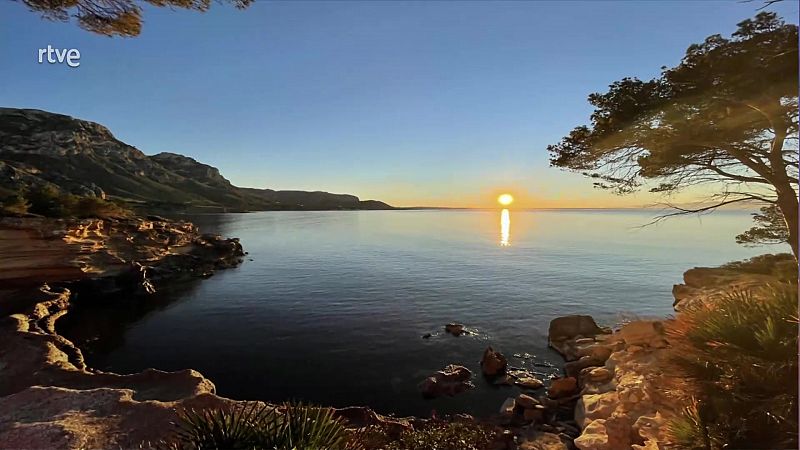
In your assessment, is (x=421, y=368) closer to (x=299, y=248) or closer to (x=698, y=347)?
(x=698, y=347)

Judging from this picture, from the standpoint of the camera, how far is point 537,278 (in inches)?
1764

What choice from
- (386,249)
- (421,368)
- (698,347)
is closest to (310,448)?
(698,347)

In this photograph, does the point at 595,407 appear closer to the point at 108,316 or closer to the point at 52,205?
the point at 108,316

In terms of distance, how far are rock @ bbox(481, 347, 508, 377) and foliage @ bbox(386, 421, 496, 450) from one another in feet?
22.5

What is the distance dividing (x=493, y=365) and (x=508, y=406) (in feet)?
12.7

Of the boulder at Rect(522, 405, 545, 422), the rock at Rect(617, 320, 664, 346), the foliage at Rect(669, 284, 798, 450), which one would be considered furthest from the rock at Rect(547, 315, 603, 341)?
the foliage at Rect(669, 284, 798, 450)

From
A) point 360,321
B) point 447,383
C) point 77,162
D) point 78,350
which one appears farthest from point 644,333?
point 77,162

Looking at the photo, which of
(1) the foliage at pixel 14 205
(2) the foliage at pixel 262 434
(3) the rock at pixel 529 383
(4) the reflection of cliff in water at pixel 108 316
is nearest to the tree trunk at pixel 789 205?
(3) the rock at pixel 529 383

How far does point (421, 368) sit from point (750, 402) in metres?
15.4

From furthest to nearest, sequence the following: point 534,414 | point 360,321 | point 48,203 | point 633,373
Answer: point 48,203
point 360,321
point 534,414
point 633,373

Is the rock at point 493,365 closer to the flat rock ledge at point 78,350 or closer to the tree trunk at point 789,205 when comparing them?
the flat rock ledge at point 78,350

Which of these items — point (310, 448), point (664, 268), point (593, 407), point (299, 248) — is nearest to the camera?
point (310, 448)

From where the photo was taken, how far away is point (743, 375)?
598 cm

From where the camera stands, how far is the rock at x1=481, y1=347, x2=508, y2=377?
19.0 m
